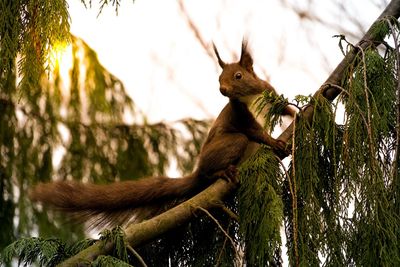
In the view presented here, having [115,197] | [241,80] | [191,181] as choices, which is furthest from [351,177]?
A: [241,80]

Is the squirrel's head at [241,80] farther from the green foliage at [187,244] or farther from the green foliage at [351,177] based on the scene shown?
the green foliage at [351,177]

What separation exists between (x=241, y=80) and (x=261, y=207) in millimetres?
1532

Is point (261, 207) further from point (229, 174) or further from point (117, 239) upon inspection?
point (229, 174)

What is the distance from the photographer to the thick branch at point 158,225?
7.43 feet

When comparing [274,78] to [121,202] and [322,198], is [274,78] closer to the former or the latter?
[121,202]

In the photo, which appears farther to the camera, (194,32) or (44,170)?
(194,32)

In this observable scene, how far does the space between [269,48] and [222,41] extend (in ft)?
1.10

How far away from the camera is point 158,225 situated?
2436 millimetres

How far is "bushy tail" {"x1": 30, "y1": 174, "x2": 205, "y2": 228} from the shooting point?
9.30 feet

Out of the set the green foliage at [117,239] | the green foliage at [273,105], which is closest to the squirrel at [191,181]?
the green foliage at [273,105]

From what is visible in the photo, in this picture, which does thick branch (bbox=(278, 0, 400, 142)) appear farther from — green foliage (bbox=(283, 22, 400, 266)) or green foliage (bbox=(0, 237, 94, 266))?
green foliage (bbox=(0, 237, 94, 266))

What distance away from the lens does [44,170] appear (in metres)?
4.27

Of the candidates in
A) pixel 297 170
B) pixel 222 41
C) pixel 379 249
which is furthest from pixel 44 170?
pixel 379 249

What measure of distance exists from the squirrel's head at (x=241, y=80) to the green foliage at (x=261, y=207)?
1245mm
